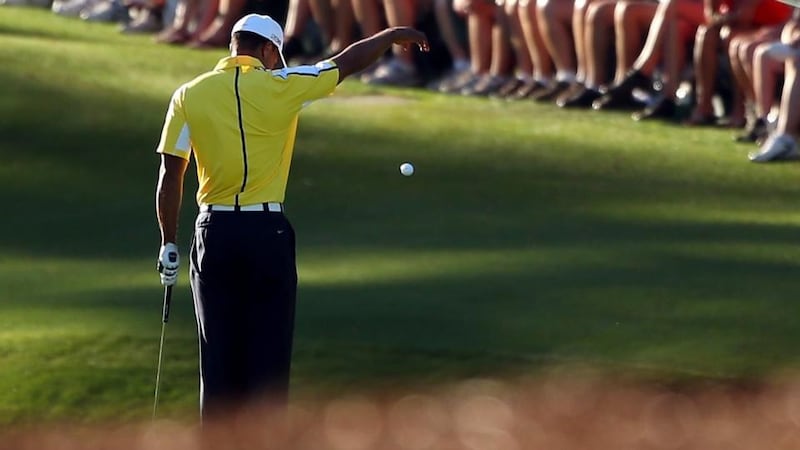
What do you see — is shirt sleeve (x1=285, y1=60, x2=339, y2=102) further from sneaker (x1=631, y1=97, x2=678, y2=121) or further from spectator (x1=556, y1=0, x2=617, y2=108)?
spectator (x1=556, y1=0, x2=617, y2=108)

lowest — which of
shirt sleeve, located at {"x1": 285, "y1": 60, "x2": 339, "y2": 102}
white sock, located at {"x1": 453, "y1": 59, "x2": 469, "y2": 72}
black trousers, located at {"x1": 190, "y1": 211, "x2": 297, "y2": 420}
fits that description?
white sock, located at {"x1": 453, "y1": 59, "x2": 469, "y2": 72}

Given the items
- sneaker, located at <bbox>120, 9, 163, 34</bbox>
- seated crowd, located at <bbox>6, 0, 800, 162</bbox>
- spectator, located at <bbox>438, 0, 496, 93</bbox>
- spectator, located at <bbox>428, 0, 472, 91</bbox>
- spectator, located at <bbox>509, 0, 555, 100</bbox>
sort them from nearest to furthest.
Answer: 1. seated crowd, located at <bbox>6, 0, 800, 162</bbox>
2. spectator, located at <bbox>509, 0, 555, 100</bbox>
3. spectator, located at <bbox>438, 0, 496, 93</bbox>
4. spectator, located at <bbox>428, 0, 472, 91</bbox>
5. sneaker, located at <bbox>120, 9, 163, 34</bbox>

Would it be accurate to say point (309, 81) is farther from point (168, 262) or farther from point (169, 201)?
point (168, 262)

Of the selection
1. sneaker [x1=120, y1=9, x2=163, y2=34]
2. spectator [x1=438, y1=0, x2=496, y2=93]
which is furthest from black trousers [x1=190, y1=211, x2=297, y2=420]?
sneaker [x1=120, y1=9, x2=163, y2=34]

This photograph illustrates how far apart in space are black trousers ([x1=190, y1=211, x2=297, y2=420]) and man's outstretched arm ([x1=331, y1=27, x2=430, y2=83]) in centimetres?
63

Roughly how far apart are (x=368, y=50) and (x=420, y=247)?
3599 mm

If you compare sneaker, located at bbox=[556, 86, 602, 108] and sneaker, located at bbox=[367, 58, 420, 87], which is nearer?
sneaker, located at bbox=[556, 86, 602, 108]

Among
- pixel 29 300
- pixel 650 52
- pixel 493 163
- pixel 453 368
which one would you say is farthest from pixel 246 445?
pixel 650 52

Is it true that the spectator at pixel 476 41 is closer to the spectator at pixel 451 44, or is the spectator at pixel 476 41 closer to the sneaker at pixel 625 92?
the spectator at pixel 451 44

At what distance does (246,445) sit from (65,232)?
359 inches

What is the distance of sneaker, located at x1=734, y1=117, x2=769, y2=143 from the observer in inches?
487

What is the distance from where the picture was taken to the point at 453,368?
23.3 ft

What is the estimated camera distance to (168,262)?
611 cm

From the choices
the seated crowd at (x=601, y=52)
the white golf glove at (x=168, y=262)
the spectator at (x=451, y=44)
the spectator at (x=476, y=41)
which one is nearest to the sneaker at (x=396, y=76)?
the seated crowd at (x=601, y=52)
